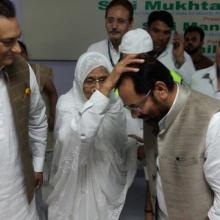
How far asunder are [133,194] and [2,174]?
78.4 inches

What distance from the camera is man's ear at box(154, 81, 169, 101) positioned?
4.50ft

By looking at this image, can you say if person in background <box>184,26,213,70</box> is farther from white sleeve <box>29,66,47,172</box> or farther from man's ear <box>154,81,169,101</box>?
man's ear <box>154,81,169,101</box>

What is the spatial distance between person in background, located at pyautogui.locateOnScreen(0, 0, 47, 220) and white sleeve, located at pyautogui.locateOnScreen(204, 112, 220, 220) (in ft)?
2.62

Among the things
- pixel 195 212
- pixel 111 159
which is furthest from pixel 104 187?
pixel 195 212

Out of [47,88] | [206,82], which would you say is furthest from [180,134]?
[47,88]

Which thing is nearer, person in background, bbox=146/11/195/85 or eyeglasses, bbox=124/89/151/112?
eyeglasses, bbox=124/89/151/112

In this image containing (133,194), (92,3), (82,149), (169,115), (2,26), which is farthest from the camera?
(92,3)

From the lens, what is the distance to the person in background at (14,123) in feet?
5.11

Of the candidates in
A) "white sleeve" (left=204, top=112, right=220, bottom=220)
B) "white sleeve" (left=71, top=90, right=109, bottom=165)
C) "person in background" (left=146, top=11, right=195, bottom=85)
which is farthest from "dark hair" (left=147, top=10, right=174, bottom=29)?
"white sleeve" (left=204, top=112, right=220, bottom=220)

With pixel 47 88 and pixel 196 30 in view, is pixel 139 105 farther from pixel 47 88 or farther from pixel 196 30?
pixel 196 30

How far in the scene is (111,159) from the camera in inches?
82.4

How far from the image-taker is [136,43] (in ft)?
7.16

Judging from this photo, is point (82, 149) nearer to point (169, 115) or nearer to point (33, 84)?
point (33, 84)

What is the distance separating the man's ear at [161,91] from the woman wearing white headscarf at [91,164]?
66 cm
